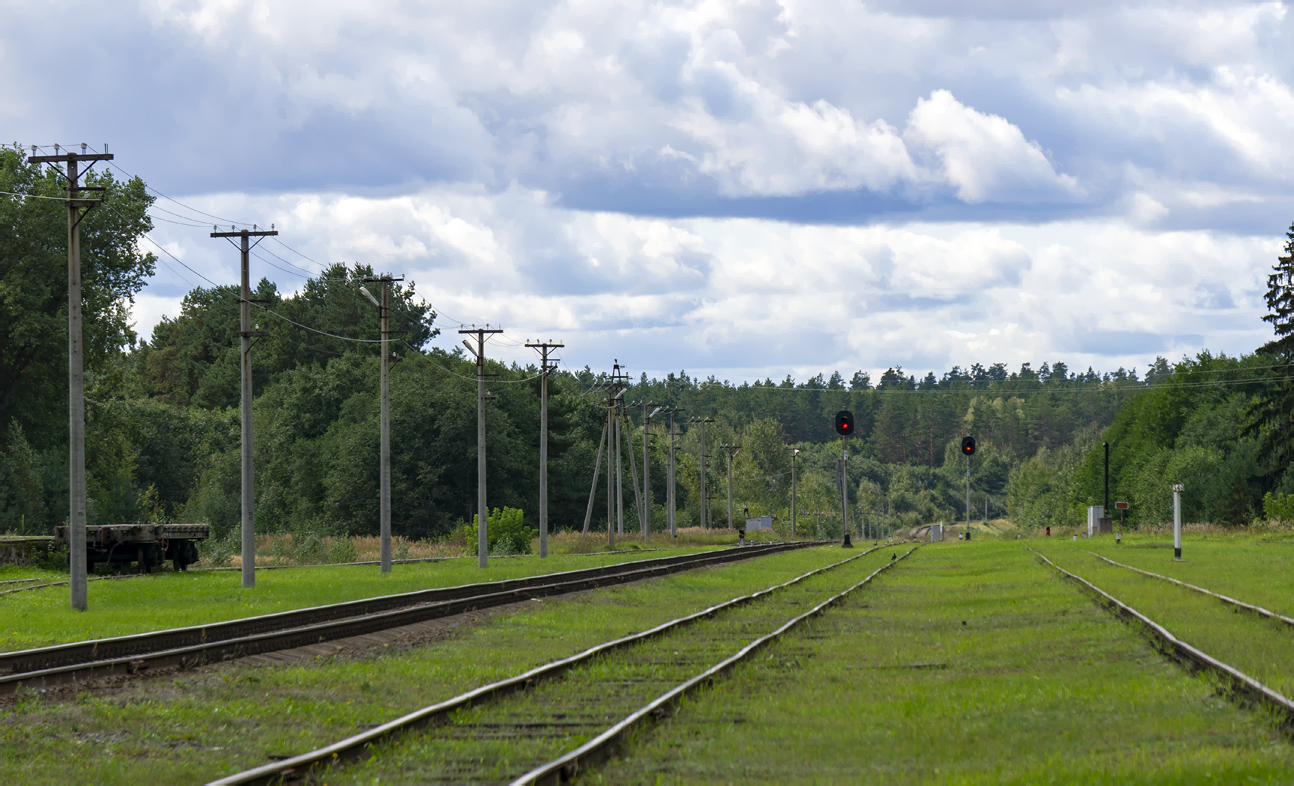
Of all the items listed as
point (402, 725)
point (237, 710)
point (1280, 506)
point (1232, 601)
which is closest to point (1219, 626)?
point (1232, 601)

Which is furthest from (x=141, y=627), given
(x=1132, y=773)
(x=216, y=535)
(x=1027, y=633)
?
(x=216, y=535)

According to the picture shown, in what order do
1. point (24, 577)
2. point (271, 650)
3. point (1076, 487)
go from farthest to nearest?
point (1076, 487) → point (24, 577) → point (271, 650)

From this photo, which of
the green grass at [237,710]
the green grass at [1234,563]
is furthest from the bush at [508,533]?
the green grass at [237,710]

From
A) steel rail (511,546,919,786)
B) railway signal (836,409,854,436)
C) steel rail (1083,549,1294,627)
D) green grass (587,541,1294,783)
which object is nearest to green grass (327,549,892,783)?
steel rail (511,546,919,786)

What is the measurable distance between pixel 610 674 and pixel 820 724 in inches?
153

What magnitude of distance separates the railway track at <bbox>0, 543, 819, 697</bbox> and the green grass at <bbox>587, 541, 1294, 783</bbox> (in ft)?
23.1

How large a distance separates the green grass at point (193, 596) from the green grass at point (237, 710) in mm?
4893

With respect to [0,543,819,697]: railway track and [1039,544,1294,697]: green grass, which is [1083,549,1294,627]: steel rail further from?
[0,543,819,697]: railway track

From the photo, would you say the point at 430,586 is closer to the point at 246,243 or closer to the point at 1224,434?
the point at 246,243

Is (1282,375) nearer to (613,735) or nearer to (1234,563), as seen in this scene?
(1234,563)

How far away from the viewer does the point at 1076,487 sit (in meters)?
148

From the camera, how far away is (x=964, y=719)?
11.4 metres

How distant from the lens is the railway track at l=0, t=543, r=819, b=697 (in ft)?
48.9

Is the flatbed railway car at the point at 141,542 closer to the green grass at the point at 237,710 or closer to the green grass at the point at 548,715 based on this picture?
the green grass at the point at 237,710
